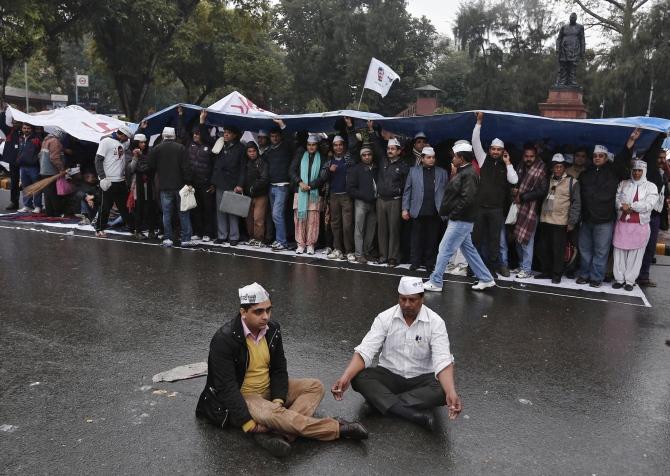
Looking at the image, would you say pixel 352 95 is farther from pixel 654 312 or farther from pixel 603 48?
pixel 654 312

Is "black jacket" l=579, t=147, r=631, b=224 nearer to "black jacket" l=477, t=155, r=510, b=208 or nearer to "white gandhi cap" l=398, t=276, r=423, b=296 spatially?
"black jacket" l=477, t=155, r=510, b=208

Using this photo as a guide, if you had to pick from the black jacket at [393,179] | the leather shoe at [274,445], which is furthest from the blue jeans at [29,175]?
the leather shoe at [274,445]

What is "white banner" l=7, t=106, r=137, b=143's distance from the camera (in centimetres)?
1280

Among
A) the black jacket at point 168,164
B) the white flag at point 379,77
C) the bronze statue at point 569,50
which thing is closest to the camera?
the black jacket at point 168,164

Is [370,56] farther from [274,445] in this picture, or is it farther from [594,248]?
[274,445]

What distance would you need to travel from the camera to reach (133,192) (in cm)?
1181

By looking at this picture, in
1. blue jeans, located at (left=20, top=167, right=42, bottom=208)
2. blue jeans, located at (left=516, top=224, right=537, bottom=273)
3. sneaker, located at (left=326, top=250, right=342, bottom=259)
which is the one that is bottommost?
sneaker, located at (left=326, top=250, right=342, bottom=259)

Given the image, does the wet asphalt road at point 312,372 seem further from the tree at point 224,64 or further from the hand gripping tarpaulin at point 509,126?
the tree at point 224,64

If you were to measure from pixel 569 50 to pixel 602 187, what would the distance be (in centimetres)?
1471

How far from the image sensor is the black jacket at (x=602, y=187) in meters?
8.61

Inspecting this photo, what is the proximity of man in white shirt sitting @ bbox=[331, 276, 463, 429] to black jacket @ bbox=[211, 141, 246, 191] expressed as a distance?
6869mm

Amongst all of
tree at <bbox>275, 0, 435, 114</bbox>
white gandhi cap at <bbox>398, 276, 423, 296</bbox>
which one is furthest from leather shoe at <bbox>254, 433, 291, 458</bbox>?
tree at <bbox>275, 0, 435, 114</bbox>

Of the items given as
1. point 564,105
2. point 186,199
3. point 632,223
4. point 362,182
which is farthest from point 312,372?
point 564,105

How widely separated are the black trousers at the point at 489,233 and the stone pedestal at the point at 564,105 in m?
13.5
